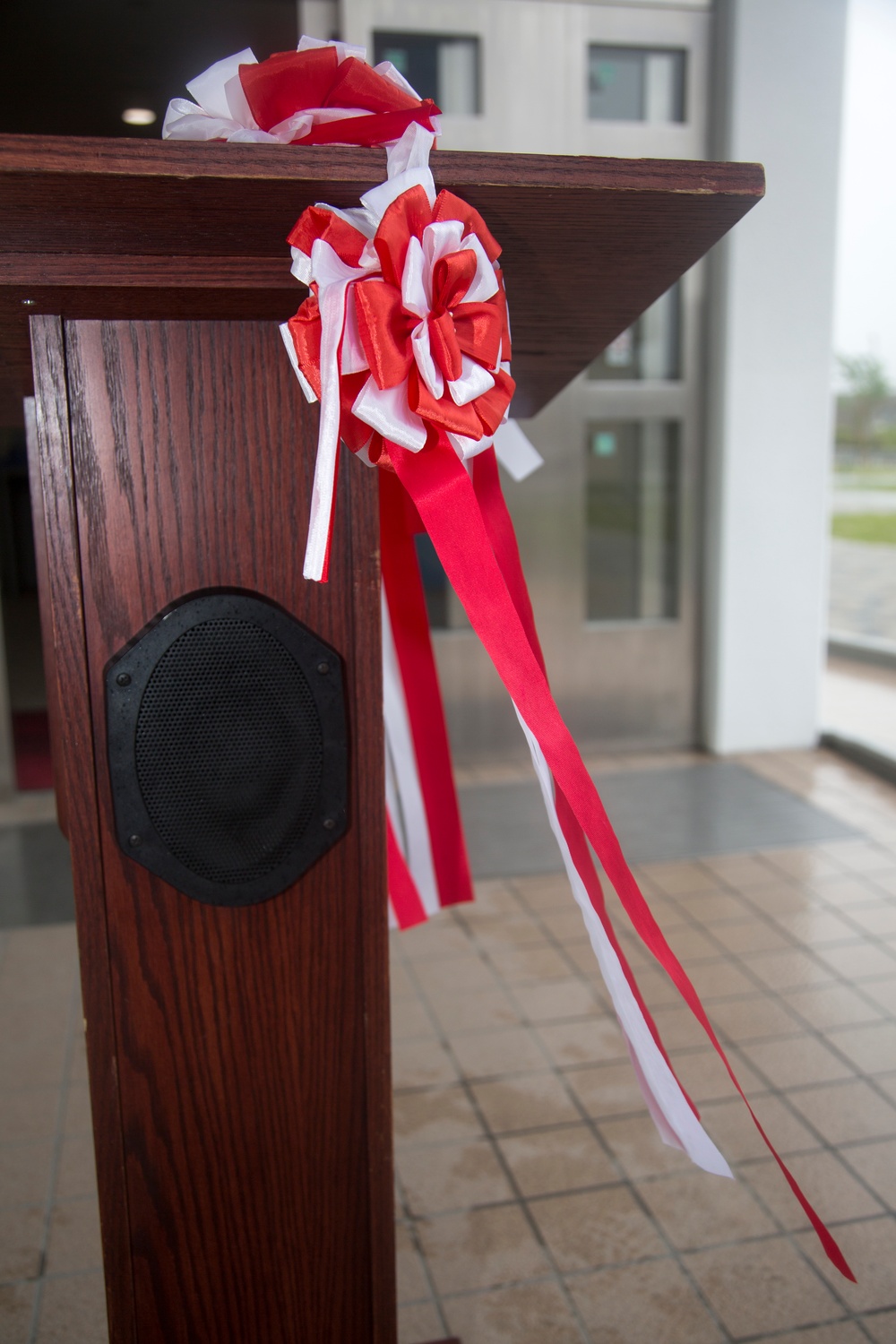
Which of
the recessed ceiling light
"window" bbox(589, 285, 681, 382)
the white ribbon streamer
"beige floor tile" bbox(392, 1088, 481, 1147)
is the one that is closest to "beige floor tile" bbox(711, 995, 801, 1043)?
"beige floor tile" bbox(392, 1088, 481, 1147)

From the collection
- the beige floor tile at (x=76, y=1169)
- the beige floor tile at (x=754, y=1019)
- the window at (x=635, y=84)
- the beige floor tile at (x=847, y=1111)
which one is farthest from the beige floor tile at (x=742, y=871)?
the window at (x=635, y=84)

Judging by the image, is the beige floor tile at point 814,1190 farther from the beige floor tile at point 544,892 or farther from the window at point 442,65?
the window at point 442,65

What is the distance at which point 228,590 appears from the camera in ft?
2.56

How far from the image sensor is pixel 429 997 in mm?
2029

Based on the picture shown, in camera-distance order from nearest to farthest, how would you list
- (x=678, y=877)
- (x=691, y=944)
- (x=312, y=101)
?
1. (x=312, y=101)
2. (x=691, y=944)
3. (x=678, y=877)

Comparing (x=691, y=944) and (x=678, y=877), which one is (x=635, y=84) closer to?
(x=678, y=877)

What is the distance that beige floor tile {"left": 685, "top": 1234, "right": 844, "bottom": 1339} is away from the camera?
128 cm

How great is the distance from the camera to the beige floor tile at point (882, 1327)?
1.25 metres

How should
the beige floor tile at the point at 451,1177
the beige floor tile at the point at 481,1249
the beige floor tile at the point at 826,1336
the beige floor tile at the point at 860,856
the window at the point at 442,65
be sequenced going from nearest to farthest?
the beige floor tile at the point at 826,1336 → the beige floor tile at the point at 481,1249 → the beige floor tile at the point at 451,1177 → the beige floor tile at the point at 860,856 → the window at the point at 442,65

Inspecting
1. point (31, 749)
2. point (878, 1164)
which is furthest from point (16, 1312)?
point (31, 749)

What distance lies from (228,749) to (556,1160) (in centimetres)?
106

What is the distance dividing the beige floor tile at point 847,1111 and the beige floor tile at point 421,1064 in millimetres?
553

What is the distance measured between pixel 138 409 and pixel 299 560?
0.15 m

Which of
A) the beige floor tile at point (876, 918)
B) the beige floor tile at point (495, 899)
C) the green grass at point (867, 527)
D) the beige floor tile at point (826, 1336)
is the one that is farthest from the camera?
the green grass at point (867, 527)
